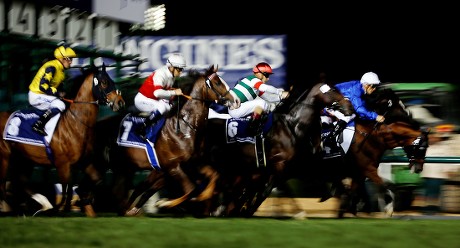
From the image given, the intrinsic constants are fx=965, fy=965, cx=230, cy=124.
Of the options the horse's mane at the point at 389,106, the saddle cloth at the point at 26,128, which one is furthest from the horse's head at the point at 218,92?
the horse's mane at the point at 389,106

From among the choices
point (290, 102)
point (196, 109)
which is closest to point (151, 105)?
point (196, 109)

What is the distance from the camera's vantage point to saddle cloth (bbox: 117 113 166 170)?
12820 mm

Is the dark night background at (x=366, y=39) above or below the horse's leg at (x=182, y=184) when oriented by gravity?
above

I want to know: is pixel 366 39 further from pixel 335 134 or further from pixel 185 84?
pixel 185 84

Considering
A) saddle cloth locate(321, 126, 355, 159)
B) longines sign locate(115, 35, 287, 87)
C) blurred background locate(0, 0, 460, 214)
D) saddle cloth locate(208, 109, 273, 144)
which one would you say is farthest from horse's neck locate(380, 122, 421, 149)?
longines sign locate(115, 35, 287, 87)

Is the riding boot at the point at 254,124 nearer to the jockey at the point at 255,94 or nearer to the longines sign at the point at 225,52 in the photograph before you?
the jockey at the point at 255,94

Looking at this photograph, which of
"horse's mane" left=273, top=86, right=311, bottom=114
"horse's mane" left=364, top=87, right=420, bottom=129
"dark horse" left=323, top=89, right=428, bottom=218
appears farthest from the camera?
"horse's mane" left=364, top=87, right=420, bottom=129

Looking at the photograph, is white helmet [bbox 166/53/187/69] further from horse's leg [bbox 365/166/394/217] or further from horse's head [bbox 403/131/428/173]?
horse's head [bbox 403/131/428/173]

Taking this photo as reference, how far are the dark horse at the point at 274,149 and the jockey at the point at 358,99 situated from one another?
53cm

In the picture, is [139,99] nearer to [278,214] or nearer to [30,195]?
[30,195]

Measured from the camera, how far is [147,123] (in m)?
12.9

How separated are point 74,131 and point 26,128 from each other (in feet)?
2.11

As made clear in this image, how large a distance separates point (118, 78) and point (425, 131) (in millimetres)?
4899

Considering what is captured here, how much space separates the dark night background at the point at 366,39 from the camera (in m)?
21.8
